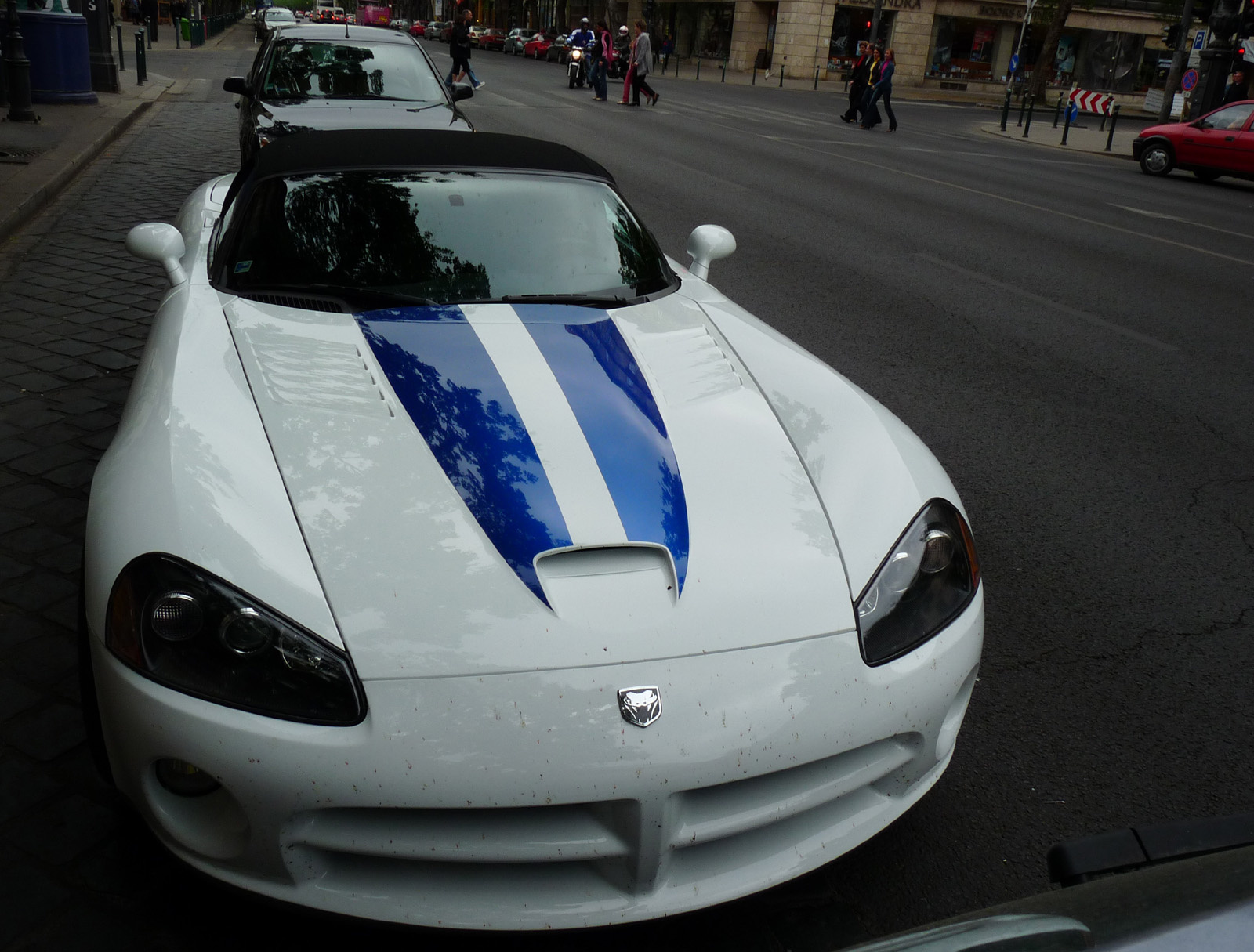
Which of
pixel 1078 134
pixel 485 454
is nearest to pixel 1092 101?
pixel 1078 134

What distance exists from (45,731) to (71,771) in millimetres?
196

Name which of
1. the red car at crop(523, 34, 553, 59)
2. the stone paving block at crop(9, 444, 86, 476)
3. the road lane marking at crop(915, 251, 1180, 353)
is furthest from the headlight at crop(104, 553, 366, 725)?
the red car at crop(523, 34, 553, 59)

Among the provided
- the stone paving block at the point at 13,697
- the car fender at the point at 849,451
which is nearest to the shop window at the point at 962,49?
the car fender at the point at 849,451

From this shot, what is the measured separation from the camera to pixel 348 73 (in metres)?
9.58

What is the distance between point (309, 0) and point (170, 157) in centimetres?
12540

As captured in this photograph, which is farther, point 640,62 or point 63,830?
point 640,62

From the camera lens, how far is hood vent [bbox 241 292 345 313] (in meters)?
3.08

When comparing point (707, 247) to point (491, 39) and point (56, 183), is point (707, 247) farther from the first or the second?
point (491, 39)

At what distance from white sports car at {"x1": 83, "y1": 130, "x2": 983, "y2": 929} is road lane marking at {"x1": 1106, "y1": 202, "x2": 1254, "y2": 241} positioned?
11.7 meters

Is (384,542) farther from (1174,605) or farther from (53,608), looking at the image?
(1174,605)

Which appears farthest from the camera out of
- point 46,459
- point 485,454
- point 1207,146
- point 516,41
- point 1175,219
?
point 516,41

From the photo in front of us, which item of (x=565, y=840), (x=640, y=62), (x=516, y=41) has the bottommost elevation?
(x=516, y=41)

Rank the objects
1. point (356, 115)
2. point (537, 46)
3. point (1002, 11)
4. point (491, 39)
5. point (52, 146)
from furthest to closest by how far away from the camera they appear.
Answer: point (491, 39) < point (537, 46) < point (1002, 11) < point (52, 146) < point (356, 115)

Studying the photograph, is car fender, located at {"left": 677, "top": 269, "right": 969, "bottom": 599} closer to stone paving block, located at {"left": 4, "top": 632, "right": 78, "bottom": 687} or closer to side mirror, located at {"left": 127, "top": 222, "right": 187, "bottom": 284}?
side mirror, located at {"left": 127, "top": 222, "right": 187, "bottom": 284}
